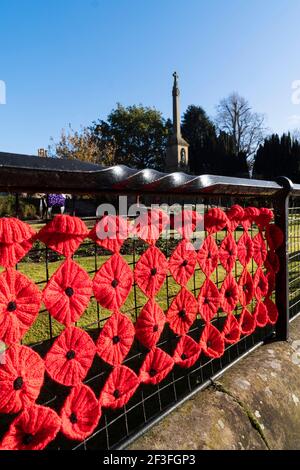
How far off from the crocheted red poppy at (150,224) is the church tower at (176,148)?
42048mm

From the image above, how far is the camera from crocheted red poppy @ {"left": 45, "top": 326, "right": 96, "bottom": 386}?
114 cm

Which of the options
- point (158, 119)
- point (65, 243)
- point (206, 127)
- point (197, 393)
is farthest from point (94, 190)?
point (206, 127)

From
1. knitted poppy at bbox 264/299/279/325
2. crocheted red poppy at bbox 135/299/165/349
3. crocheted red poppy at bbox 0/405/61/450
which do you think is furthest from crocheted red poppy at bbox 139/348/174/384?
knitted poppy at bbox 264/299/279/325

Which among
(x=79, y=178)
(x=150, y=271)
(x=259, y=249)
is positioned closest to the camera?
(x=79, y=178)

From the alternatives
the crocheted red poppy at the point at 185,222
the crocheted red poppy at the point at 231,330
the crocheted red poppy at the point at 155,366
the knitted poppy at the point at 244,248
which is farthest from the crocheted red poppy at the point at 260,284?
the crocheted red poppy at the point at 155,366

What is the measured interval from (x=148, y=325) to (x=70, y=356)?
1.20 ft

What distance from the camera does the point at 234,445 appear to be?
4.67 feet

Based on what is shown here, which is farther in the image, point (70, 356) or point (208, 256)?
point (208, 256)

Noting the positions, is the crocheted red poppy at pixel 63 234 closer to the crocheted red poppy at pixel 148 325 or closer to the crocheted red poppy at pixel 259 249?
the crocheted red poppy at pixel 148 325

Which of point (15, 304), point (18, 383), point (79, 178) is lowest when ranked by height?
point (18, 383)

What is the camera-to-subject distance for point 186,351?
162cm

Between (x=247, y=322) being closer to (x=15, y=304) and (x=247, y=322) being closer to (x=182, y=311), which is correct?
(x=182, y=311)

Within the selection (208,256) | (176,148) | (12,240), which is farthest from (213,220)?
(176,148)
